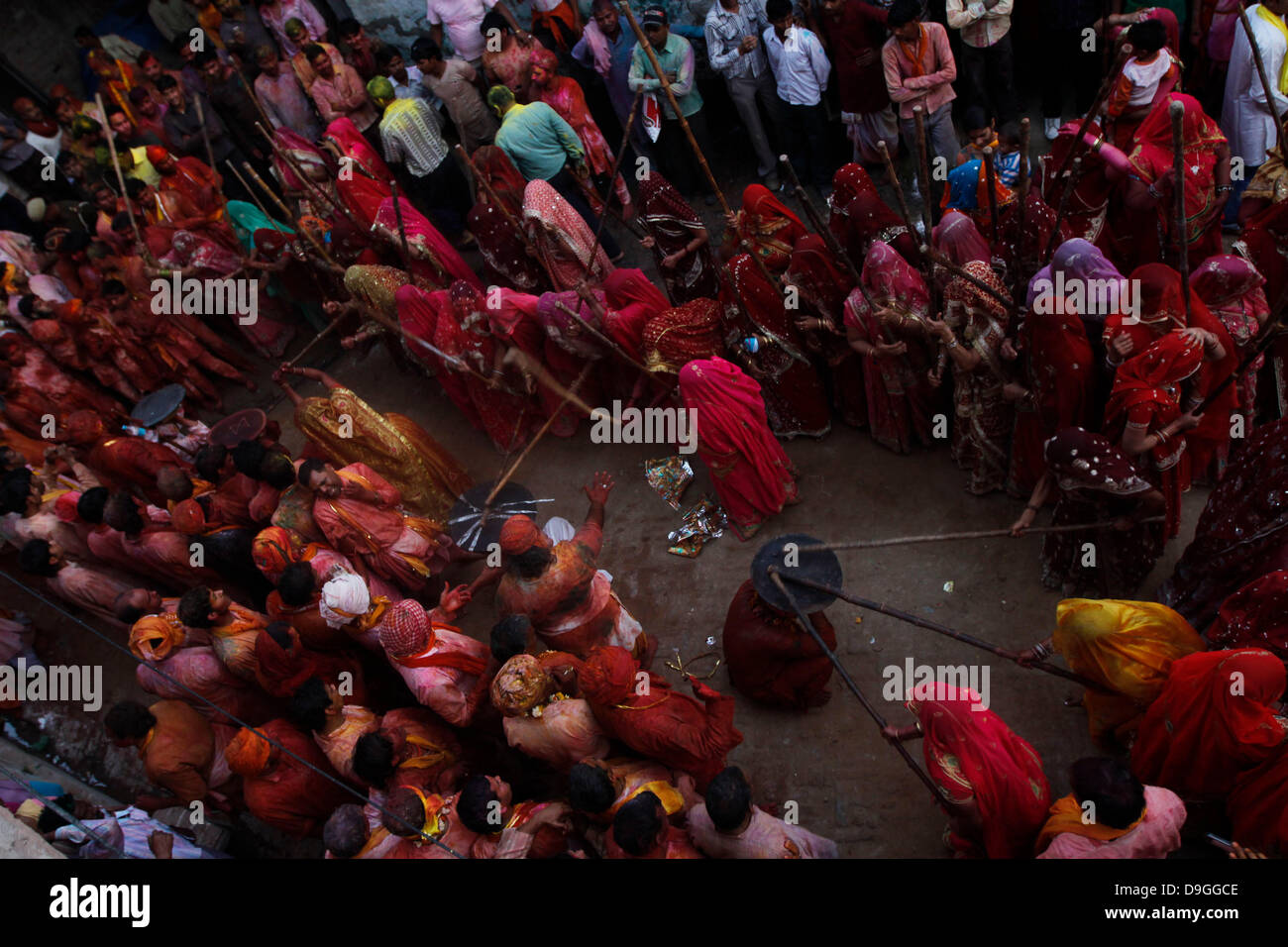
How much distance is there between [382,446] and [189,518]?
151cm

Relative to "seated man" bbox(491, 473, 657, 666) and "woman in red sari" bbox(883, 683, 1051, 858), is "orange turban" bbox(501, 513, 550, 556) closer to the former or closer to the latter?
"seated man" bbox(491, 473, 657, 666)

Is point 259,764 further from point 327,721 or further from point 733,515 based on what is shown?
point 733,515

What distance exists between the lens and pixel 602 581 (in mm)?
6102

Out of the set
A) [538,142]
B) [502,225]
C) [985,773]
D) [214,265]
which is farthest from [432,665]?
[214,265]

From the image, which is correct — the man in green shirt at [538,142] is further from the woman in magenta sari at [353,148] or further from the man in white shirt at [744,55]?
the man in white shirt at [744,55]

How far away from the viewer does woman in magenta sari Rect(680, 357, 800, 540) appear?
Answer: 657 centimetres

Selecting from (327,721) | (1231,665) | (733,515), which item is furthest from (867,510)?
(327,721)

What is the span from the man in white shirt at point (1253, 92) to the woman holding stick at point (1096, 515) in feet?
11.1

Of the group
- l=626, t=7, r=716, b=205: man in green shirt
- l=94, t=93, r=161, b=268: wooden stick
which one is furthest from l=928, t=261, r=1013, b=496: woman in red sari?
l=94, t=93, r=161, b=268: wooden stick

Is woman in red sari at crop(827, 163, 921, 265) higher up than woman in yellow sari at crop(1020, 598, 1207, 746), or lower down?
higher up

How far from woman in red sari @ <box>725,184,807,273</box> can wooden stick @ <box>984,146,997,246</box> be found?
1292 millimetres

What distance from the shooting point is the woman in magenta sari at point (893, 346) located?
6.27 metres

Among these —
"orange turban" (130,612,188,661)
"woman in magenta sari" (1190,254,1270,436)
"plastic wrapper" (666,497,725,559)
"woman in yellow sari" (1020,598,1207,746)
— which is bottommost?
"orange turban" (130,612,188,661)

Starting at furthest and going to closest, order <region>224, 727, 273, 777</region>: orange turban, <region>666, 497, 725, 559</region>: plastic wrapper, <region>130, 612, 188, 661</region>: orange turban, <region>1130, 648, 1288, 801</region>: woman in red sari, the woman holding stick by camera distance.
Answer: <region>666, 497, 725, 559</region>: plastic wrapper
<region>130, 612, 188, 661</region>: orange turban
<region>224, 727, 273, 777</region>: orange turban
the woman holding stick
<region>1130, 648, 1288, 801</region>: woman in red sari
